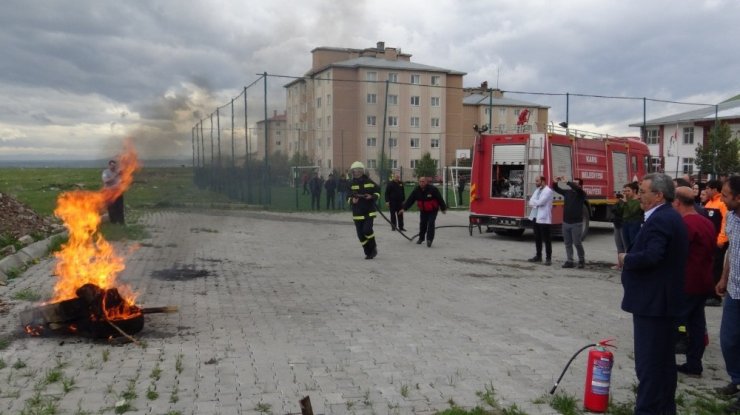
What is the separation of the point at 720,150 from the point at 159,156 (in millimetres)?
35907

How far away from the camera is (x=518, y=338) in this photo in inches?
246

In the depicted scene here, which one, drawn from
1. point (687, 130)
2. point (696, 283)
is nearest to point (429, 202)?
point (696, 283)

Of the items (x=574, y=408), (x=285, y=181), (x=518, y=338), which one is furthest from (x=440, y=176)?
(x=574, y=408)

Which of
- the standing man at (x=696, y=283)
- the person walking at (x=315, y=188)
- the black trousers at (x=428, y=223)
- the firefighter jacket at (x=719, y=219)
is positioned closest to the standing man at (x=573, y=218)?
the black trousers at (x=428, y=223)

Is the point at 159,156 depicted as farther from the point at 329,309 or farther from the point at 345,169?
the point at 345,169

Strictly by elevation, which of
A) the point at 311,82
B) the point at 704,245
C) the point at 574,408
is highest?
the point at 311,82

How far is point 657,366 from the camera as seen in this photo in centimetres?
409

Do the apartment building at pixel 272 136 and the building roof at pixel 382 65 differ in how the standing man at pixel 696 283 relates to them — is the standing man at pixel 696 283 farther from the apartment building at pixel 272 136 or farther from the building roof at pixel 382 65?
the apartment building at pixel 272 136

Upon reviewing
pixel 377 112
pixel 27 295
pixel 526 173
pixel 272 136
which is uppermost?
pixel 377 112

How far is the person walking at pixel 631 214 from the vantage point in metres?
9.83

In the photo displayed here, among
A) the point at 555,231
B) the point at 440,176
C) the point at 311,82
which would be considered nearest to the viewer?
the point at 555,231

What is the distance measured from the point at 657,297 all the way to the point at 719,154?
119 feet

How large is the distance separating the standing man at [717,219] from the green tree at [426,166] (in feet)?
A: 53.2

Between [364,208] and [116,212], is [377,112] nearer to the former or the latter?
[116,212]
